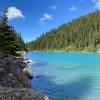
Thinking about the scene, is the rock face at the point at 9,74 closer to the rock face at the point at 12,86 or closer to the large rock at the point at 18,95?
the rock face at the point at 12,86

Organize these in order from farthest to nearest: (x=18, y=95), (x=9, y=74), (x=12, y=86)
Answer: (x=9, y=74)
(x=12, y=86)
(x=18, y=95)

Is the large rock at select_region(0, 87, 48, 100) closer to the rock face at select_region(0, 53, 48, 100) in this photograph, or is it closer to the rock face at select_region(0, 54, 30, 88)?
the rock face at select_region(0, 53, 48, 100)

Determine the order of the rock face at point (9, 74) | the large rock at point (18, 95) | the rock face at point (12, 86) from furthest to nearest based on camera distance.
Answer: the rock face at point (9, 74)
the rock face at point (12, 86)
the large rock at point (18, 95)

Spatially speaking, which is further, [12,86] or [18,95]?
[12,86]

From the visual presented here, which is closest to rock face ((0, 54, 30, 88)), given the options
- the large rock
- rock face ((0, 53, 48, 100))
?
rock face ((0, 53, 48, 100))

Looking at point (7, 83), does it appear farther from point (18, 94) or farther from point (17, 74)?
point (18, 94)

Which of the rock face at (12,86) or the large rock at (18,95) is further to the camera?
the rock face at (12,86)

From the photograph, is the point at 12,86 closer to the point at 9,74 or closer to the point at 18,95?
the point at 9,74

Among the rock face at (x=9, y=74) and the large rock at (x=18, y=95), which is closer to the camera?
the large rock at (x=18, y=95)

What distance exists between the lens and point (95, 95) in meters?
25.7

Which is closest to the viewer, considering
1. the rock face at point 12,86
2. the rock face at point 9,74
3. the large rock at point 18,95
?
the large rock at point 18,95

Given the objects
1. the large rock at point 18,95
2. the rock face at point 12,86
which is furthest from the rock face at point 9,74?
the large rock at point 18,95

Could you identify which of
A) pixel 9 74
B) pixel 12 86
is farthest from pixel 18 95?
pixel 9 74

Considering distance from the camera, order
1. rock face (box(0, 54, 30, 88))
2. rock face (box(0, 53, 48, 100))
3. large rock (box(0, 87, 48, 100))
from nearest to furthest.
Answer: large rock (box(0, 87, 48, 100)) → rock face (box(0, 53, 48, 100)) → rock face (box(0, 54, 30, 88))
